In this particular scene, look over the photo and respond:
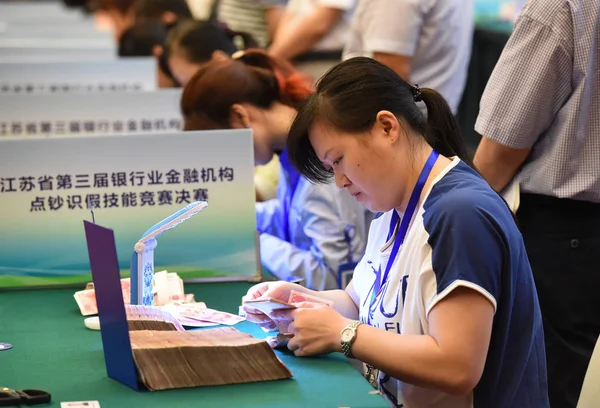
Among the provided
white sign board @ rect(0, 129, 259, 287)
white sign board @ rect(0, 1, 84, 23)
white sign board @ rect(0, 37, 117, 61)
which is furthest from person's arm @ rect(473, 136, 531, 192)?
white sign board @ rect(0, 1, 84, 23)

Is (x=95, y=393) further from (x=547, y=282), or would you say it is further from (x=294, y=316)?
(x=547, y=282)

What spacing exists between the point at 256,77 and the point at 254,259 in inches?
29.8

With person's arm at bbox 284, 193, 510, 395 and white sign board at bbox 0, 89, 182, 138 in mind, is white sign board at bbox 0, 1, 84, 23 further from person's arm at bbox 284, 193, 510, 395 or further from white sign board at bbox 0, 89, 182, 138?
person's arm at bbox 284, 193, 510, 395

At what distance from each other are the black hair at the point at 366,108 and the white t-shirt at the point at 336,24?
3052 mm

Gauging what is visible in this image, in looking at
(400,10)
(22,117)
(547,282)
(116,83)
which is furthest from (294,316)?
(116,83)

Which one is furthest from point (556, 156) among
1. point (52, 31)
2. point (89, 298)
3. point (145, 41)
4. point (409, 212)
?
point (52, 31)

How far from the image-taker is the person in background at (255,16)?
556 centimetres

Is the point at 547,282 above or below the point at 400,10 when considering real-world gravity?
below

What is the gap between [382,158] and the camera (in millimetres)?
1883

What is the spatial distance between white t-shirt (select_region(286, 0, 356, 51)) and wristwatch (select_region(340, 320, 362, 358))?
10.9 ft

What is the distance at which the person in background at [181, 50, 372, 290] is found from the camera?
3.03 meters

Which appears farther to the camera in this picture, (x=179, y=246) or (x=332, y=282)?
(x=332, y=282)

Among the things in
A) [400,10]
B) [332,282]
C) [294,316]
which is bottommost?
[332,282]

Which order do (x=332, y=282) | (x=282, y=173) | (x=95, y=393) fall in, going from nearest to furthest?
1. (x=95, y=393)
2. (x=332, y=282)
3. (x=282, y=173)
